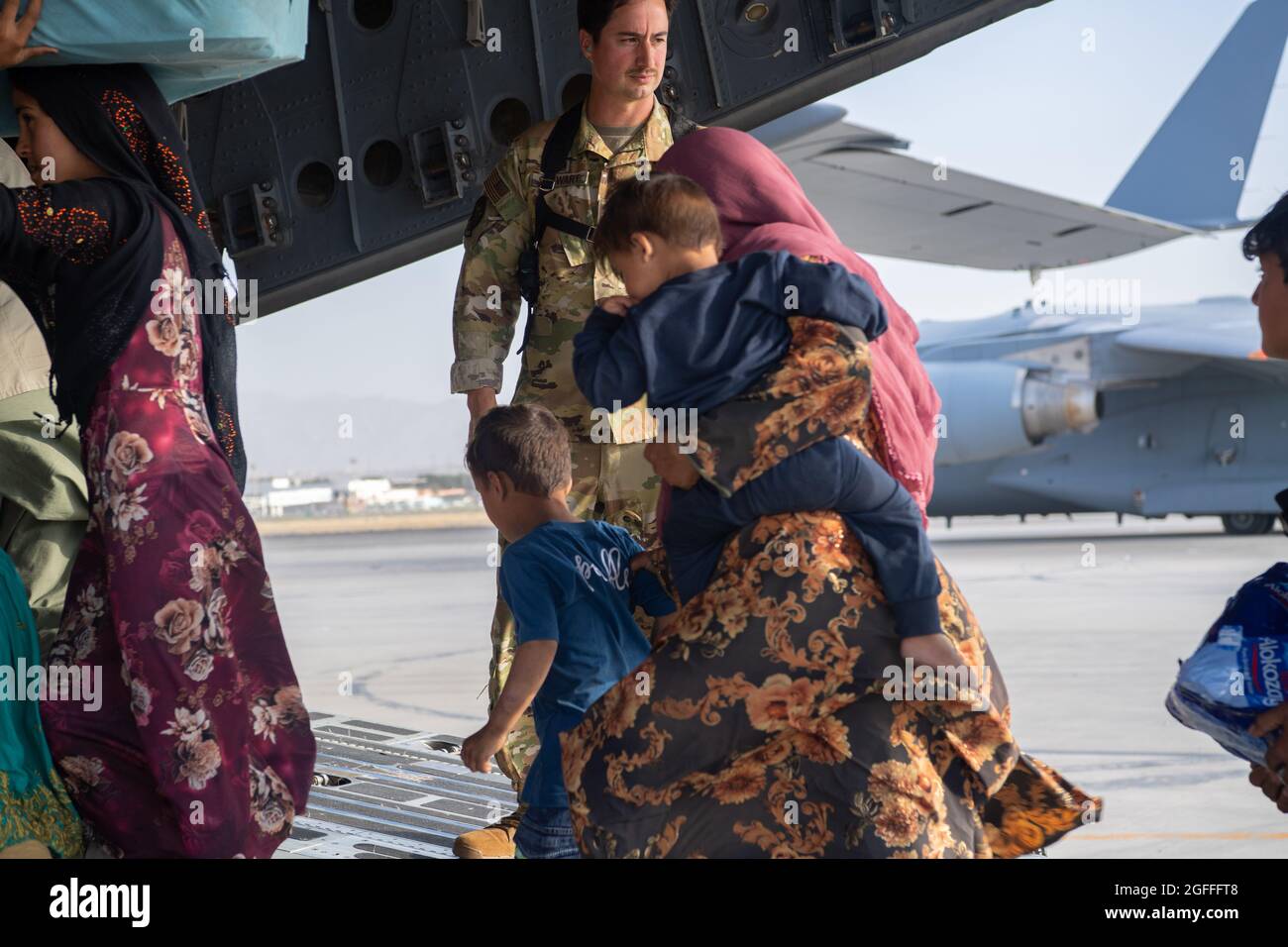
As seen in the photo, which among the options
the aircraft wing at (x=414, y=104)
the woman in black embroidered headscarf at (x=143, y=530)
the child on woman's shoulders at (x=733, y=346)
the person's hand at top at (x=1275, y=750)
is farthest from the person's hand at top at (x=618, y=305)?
the aircraft wing at (x=414, y=104)

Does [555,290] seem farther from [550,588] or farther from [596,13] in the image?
[550,588]

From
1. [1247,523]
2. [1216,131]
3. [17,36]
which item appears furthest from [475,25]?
[1216,131]

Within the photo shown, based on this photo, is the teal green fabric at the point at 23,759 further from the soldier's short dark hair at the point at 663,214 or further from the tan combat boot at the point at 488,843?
the soldier's short dark hair at the point at 663,214

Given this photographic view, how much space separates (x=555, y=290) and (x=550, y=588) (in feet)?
4.00

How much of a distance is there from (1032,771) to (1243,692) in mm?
337

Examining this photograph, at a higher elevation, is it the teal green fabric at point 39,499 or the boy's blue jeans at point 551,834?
the teal green fabric at point 39,499

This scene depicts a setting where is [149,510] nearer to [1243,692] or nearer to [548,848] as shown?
[548,848]

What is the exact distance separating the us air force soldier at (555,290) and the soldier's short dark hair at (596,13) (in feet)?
0.34

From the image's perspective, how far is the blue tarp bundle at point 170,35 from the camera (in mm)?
2410

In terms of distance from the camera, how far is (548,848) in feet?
8.16

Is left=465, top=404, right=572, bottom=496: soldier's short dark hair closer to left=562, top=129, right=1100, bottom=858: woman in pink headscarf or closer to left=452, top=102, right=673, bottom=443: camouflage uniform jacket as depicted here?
left=562, top=129, right=1100, bottom=858: woman in pink headscarf

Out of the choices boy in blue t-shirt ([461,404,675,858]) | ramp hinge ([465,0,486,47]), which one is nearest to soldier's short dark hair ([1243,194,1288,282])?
boy in blue t-shirt ([461,404,675,858])

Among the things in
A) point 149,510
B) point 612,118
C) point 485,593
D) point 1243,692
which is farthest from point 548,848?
point 485,593

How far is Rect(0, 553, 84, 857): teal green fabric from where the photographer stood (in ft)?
7.39
